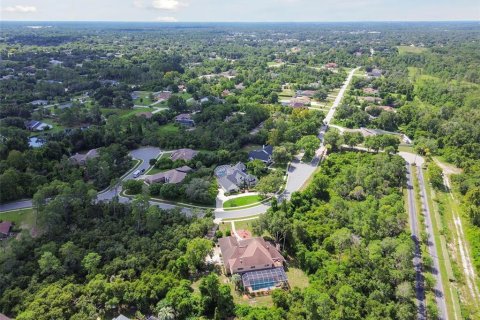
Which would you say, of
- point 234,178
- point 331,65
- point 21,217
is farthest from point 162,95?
point 331,65

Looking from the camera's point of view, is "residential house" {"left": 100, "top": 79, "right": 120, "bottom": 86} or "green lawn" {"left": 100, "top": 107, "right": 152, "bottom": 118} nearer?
"green lawn" {"left": 100, "top": 107, "right": 152, "bottom": 118}

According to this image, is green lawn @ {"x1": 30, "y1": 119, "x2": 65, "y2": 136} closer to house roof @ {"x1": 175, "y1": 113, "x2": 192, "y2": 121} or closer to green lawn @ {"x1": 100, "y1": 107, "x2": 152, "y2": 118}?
green lawn @ {"x1": 100, "y1": 107, "x2": 152, "y2": 118}

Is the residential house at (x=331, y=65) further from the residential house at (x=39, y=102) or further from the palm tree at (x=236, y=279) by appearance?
the palm tree at (x=236, y=279)

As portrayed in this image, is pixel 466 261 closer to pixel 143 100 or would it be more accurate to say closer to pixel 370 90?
pixel 370 90

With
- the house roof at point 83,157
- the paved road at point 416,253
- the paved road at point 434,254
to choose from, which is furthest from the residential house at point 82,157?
the paved road at point 434,254

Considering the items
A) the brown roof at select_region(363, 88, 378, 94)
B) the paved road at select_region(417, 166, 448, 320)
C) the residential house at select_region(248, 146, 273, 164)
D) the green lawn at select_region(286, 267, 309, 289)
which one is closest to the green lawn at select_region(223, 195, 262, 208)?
the residential house at select_region(248, 146, 273, 164)

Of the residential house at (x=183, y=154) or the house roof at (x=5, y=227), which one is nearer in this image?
the house roof at (x=5, y=227)
